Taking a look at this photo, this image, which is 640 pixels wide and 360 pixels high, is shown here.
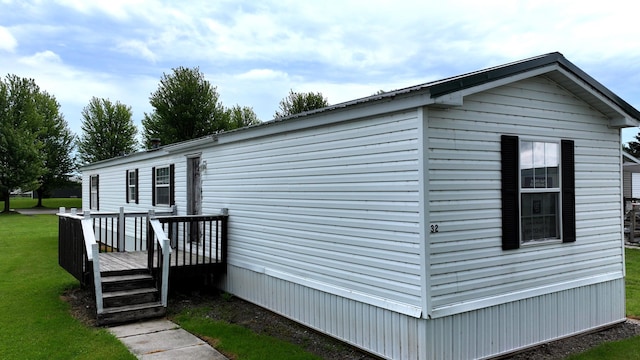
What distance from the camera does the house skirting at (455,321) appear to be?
453 centimetres

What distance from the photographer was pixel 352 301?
207 inches

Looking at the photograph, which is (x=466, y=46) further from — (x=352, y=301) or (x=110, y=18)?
(x=352, y=301)

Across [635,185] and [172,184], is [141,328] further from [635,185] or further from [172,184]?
[635,185]

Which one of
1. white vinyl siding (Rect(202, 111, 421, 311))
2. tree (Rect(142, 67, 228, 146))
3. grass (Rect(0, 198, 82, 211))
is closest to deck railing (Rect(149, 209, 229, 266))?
white vinyl siding (Rect(202, 111, 421, 311))

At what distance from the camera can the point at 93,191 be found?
1641 centimetres

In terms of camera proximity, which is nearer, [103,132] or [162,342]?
[162,342]

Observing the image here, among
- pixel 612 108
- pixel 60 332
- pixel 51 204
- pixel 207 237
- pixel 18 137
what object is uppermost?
pixel 18 137

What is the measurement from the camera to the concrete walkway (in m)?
5.06

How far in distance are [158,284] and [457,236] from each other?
4652mm

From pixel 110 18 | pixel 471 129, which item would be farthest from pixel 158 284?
pixel 110 18

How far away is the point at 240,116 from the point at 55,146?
14.8 metres

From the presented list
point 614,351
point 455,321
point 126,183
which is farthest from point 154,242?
point 614,351

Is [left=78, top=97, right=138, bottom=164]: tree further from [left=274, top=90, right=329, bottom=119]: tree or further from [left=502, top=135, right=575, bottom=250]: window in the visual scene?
[left=502, top=135, right=575, bottom=250]: window

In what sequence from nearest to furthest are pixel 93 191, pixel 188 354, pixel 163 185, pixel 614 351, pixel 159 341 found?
1. pixel 188 354
2. pixel 614 351
3. pixel 159 341
4. pixel 163 185
5. pixel 93 191
